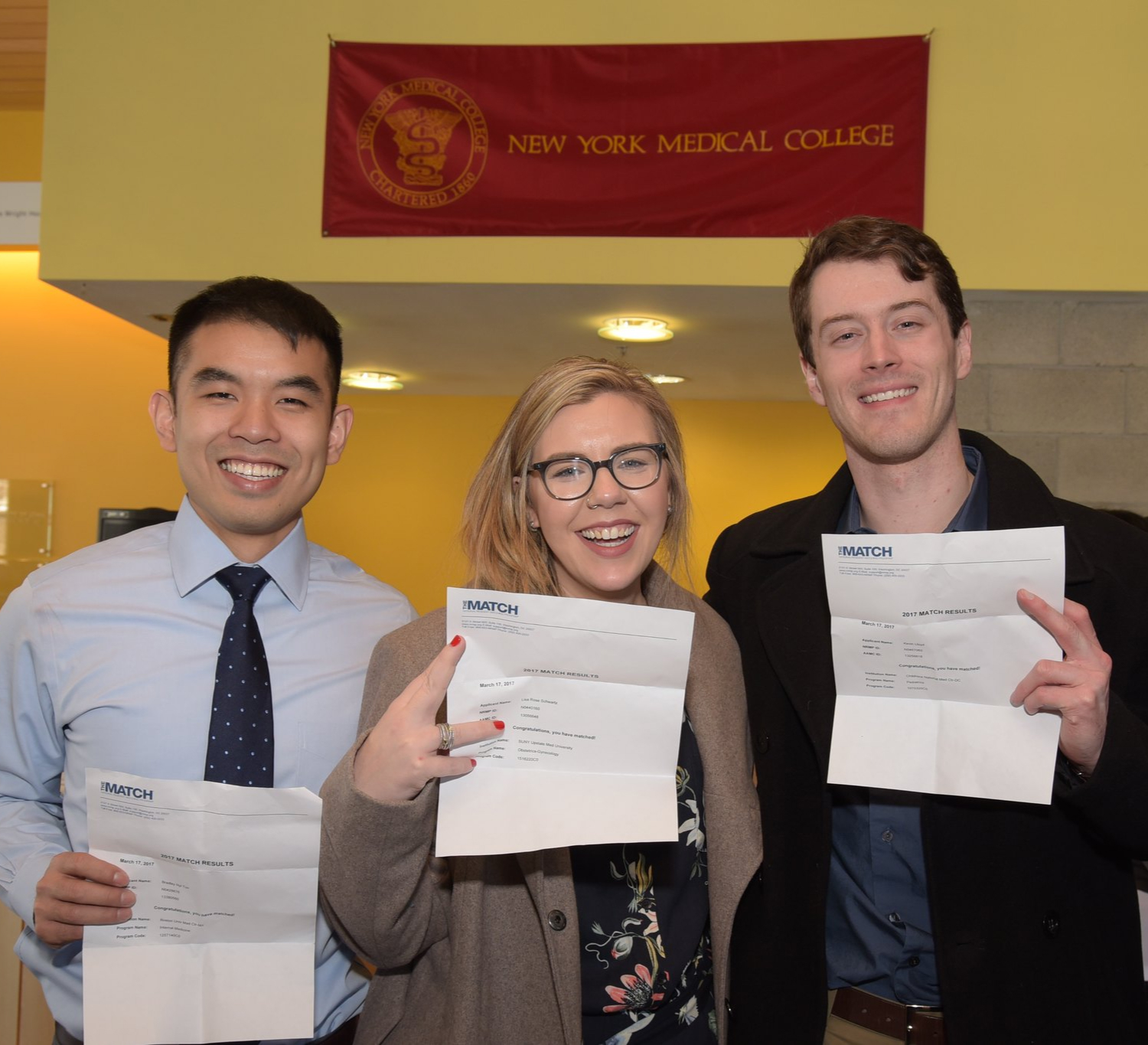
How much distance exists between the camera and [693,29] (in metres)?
4.05

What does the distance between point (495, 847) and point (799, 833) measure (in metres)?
0.65

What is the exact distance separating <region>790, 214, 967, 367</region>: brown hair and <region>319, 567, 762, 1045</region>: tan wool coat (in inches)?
39.5

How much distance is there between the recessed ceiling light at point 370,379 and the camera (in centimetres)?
659

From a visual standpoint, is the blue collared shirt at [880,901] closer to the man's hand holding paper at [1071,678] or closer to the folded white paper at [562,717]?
the man's hand holding paper at [1071,678]

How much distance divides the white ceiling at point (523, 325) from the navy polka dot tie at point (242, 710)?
2.23 meters

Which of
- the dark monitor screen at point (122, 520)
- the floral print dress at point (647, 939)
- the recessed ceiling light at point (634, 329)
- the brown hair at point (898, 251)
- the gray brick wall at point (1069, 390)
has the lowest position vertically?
the floral print dress at point (647, 939)

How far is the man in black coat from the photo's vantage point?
1.54m

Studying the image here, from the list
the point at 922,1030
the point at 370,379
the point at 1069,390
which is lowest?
the point at 922,1030

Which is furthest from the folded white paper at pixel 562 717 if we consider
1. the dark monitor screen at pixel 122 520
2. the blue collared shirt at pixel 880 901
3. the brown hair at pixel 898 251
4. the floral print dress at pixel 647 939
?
the dark monitor screen at pixel 122 520

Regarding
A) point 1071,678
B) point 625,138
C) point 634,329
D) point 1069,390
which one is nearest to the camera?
point 1071,678

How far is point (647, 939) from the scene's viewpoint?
158 centimetres

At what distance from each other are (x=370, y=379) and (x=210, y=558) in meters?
5.15

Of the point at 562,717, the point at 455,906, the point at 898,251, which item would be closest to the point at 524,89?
the point at 898,251

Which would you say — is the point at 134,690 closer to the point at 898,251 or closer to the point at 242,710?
the point at 242,710
